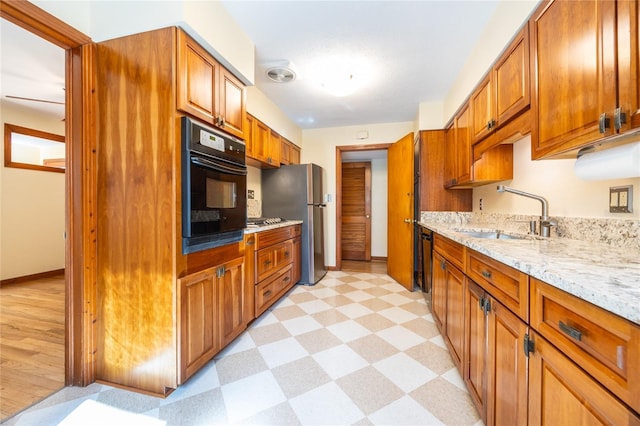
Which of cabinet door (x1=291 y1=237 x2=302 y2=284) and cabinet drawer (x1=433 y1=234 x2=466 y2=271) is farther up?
cabinet drawer (x1=433 y1=234 x2=466 y2=271)

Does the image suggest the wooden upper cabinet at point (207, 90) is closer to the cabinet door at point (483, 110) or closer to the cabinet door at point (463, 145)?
the cabinet door at point (483, 110)

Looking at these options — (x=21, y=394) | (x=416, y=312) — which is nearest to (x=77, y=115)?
(x=21, y=394)

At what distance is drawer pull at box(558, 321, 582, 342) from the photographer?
2.06ft

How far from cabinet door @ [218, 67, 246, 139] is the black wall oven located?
0.30ft

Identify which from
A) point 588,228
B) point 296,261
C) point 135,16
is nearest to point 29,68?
point 135,16

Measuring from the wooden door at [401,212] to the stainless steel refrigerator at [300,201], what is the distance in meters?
1.11

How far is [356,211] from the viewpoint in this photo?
5.12 meters

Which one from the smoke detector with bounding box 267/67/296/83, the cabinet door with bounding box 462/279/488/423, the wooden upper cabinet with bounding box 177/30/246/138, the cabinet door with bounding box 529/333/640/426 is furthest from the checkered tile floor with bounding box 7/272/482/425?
the smoke detector with bounding box 267/67/296/83

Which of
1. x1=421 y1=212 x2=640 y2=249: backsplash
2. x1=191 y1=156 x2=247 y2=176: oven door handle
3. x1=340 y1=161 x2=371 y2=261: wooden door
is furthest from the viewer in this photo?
x1=340 y1=161 x2=371 y2=261: wooden door

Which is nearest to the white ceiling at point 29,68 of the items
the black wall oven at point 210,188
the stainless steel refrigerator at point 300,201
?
the black wall oven at point 210,188

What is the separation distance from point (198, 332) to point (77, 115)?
4.68 ft

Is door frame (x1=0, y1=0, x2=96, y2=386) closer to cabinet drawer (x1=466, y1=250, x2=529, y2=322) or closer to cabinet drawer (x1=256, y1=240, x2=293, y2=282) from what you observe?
cabinet drawer (x1=256, y1=240, x2=293, y2=282)

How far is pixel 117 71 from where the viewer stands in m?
1.45

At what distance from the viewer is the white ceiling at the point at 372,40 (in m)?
1.71
